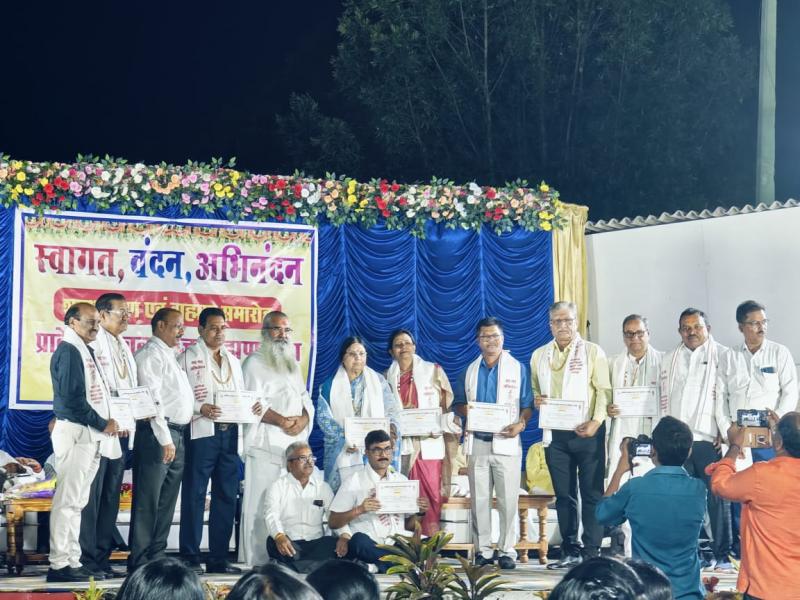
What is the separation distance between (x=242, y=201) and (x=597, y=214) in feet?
36.5

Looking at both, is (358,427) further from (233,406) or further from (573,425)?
(573,425)

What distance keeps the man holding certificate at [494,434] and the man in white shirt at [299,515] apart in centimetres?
118

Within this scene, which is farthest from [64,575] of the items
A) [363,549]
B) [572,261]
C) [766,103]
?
Answer: [766,103]

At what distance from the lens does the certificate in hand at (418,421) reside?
29.8 feet

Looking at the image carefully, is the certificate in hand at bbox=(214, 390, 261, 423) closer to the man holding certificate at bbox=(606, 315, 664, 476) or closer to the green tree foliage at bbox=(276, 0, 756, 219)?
the man holding certificate at bbox=(606, 315, 664, 476)

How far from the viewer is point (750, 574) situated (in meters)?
5.69

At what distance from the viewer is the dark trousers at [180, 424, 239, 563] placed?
862 cm

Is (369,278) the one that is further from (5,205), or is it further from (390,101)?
(390,101)

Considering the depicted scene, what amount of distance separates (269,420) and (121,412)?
1.17 m

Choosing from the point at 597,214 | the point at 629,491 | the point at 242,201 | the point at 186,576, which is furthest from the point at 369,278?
the point at 597,214

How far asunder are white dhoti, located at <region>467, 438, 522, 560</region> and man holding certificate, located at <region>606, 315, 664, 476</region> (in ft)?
2.38

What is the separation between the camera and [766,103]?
13656mm

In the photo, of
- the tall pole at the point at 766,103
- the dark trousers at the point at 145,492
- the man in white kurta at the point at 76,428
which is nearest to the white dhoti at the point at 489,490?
the dark trousers at the point at 145,492

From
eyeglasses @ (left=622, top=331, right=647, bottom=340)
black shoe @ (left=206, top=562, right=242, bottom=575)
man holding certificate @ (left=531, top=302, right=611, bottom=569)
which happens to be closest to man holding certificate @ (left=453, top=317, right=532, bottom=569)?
man holding certificate @ (left=531, top=302, right=611, bottom=569)
